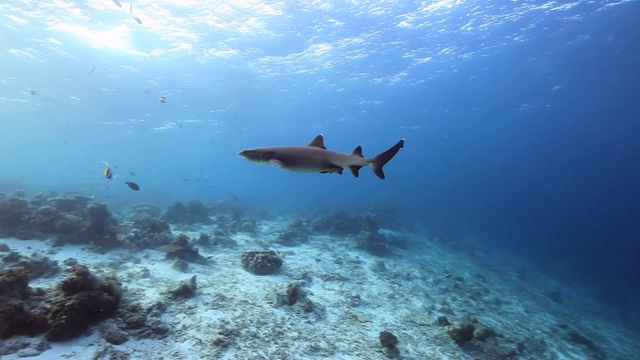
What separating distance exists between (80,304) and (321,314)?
558 cm

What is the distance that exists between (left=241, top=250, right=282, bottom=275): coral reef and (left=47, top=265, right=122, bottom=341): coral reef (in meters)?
5.27

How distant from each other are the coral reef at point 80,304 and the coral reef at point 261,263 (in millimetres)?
5267

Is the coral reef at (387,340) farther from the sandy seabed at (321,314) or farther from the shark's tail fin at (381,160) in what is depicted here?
the shark's tail fin at (381,160)

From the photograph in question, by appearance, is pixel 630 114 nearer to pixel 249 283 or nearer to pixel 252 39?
pixel 252 39

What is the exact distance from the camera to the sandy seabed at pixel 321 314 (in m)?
6.12

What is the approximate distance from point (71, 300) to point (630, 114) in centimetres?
6385

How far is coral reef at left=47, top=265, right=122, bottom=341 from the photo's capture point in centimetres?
493

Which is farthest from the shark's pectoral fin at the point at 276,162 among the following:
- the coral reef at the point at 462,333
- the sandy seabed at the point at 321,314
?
the coral reef at the point at 462,333

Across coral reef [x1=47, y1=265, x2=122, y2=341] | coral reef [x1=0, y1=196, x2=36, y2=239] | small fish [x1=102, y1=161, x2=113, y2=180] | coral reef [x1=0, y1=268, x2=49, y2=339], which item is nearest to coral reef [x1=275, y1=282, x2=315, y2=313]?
coral reef [x1=47, y1=265, x2=122, y2=341]

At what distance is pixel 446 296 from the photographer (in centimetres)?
1295

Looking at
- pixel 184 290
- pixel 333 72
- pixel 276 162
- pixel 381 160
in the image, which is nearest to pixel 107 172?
pixel 184 290

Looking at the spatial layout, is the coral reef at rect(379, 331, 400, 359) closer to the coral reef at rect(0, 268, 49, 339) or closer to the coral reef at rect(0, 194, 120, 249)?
the coral reef at rect(0, 268, 49, 339)

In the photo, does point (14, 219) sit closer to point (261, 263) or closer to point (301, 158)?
point (261, 263)

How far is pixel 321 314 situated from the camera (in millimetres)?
8398
